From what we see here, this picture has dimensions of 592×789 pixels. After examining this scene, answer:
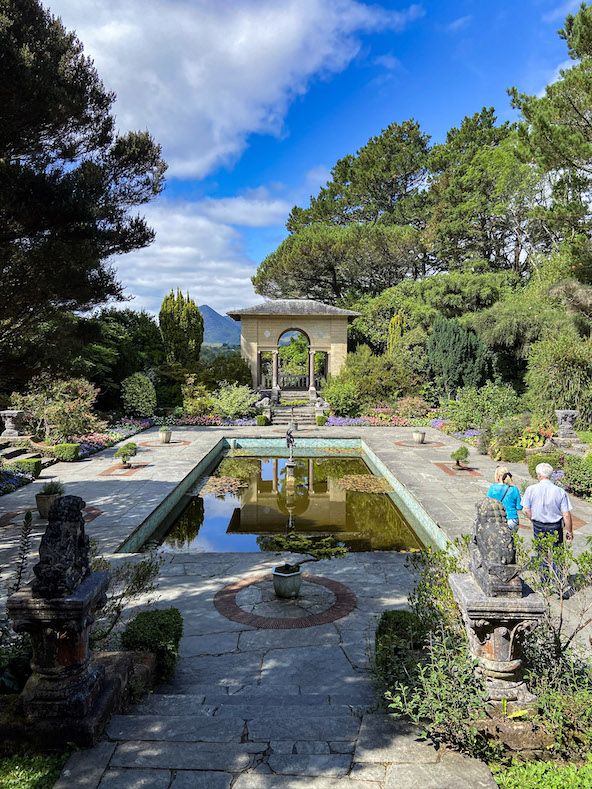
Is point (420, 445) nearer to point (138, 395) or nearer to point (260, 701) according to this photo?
point (138, 395)

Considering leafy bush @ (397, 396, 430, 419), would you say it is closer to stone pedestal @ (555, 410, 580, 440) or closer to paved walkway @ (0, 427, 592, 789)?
stone pedestal @ (555, 410, 580, 440)

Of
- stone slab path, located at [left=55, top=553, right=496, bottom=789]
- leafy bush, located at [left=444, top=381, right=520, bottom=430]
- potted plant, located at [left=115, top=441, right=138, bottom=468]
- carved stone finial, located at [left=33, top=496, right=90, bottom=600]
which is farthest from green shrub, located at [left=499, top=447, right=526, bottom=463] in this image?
carved stone finial, located at [left=33, top=496, right=90, bottom=600]

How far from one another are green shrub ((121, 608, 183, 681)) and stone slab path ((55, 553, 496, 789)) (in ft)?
0.66

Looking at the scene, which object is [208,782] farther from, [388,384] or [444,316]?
[444,316]

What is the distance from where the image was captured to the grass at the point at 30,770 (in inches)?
103

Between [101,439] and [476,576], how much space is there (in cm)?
1616

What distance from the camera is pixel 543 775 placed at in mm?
2566

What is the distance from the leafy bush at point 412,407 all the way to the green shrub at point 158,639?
19639 mm

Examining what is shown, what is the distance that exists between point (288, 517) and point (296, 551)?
2163 mm

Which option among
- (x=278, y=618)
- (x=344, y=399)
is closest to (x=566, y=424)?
(x=344, y=399)

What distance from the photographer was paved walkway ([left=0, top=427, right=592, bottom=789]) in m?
2.67

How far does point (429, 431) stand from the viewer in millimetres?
20516

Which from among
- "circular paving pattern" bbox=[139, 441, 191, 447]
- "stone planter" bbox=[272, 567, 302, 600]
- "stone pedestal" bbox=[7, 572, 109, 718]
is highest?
"stone pedestal" bbox=[7, 572, 109, 718]

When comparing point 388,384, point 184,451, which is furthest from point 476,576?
point 388,384
